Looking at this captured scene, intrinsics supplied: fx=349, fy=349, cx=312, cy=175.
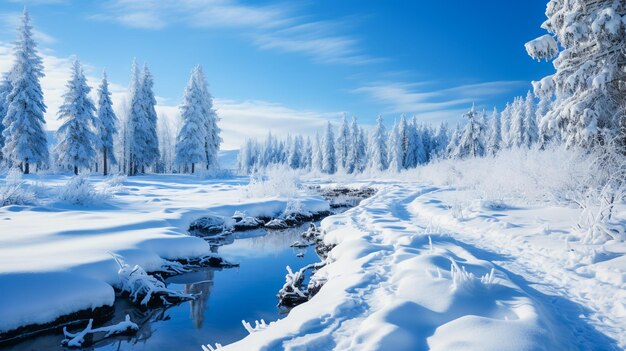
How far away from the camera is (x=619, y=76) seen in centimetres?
996

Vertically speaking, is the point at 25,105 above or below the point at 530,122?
below

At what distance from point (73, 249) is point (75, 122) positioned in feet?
98.1

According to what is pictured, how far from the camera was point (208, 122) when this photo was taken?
4006cm

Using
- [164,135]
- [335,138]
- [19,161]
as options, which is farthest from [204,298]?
[164,135]

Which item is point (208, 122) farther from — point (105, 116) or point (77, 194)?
point (77, 194)

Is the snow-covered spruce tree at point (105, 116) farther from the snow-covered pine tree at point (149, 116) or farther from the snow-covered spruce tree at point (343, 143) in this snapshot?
the snow-covered spruce tree at point (343, 143)

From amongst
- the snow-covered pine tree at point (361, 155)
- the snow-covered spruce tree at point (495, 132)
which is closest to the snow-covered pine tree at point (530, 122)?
the snow-covered spruce tree at point (495, 132)

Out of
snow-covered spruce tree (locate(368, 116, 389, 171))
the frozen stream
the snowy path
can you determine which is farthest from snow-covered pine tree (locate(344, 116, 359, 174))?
the snowy path

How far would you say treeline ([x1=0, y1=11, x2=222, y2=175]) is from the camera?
28.6 metres

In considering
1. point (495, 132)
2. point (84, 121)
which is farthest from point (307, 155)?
point (84, 121)

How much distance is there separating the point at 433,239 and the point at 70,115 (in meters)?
34.0

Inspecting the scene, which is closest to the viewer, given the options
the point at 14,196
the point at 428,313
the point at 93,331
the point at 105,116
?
the point at 428,313

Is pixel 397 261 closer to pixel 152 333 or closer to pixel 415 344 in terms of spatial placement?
pixel 415 344

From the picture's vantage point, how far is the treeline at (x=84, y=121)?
93.8ft
